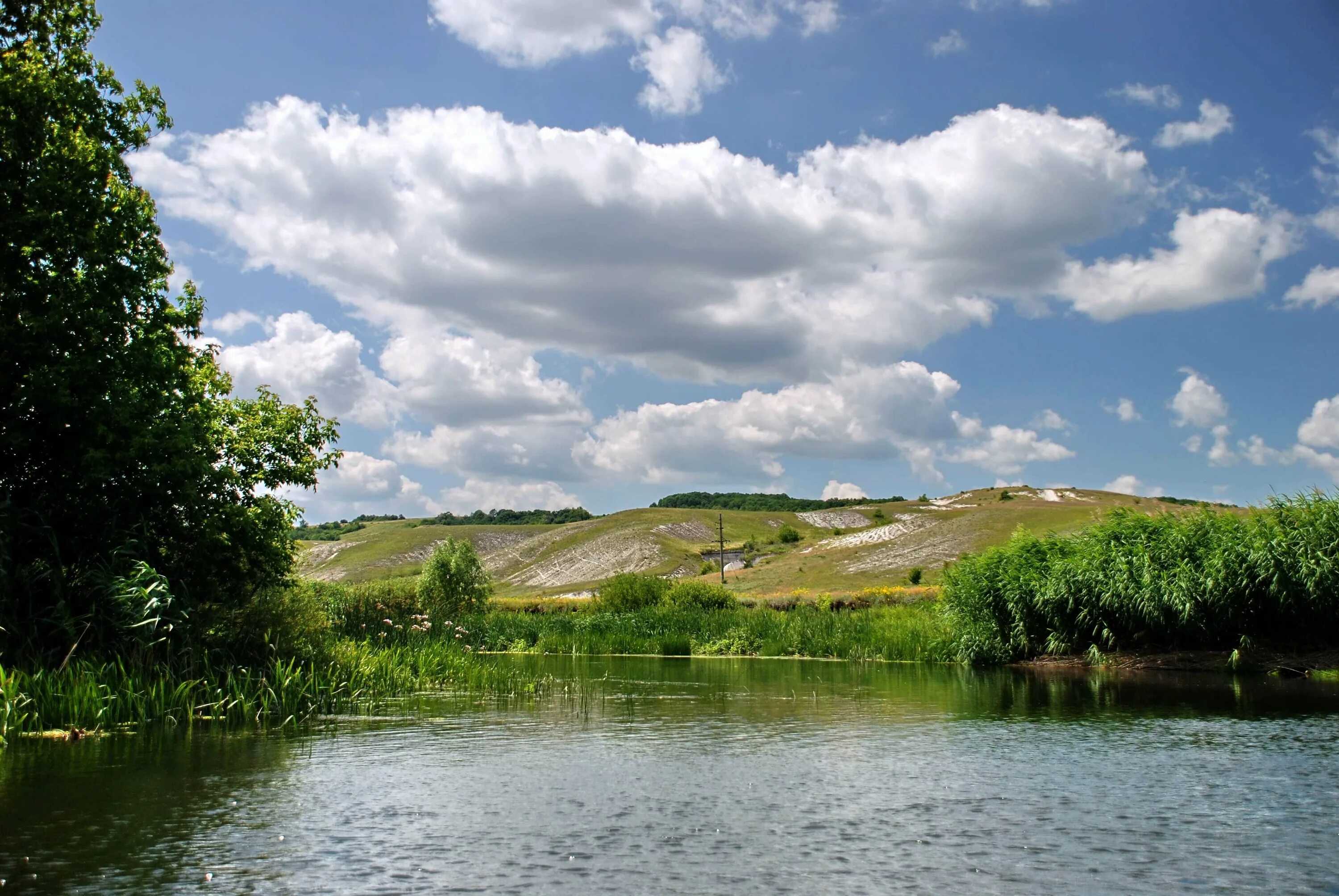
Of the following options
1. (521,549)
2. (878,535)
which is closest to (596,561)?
(521,549)

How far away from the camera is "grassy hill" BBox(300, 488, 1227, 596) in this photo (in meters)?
97.4

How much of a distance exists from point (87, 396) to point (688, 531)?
150 meters

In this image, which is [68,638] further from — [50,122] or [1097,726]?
[1097,726]

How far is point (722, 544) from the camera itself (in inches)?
4358

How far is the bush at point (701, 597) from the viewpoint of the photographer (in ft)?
186

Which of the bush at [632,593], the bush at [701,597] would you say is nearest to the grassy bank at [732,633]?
the bush at [701,597]

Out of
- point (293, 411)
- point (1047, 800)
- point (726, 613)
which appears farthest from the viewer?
point (726, 613)

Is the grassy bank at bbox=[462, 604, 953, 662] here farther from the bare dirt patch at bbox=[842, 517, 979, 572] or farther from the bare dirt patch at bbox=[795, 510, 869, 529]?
the bare dirt patch at bbox=[795, 510, 869, 529]

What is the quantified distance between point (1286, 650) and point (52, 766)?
30.1 meters

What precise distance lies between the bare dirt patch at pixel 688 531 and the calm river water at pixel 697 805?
143443 mm

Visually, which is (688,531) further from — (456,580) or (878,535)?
(456,580)

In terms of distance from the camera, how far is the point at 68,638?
1788cm

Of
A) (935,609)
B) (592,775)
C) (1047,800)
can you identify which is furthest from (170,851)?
(935,609)

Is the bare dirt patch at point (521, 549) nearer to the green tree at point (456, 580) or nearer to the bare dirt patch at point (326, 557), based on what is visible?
the bare dirt patch at point (326, 557)
